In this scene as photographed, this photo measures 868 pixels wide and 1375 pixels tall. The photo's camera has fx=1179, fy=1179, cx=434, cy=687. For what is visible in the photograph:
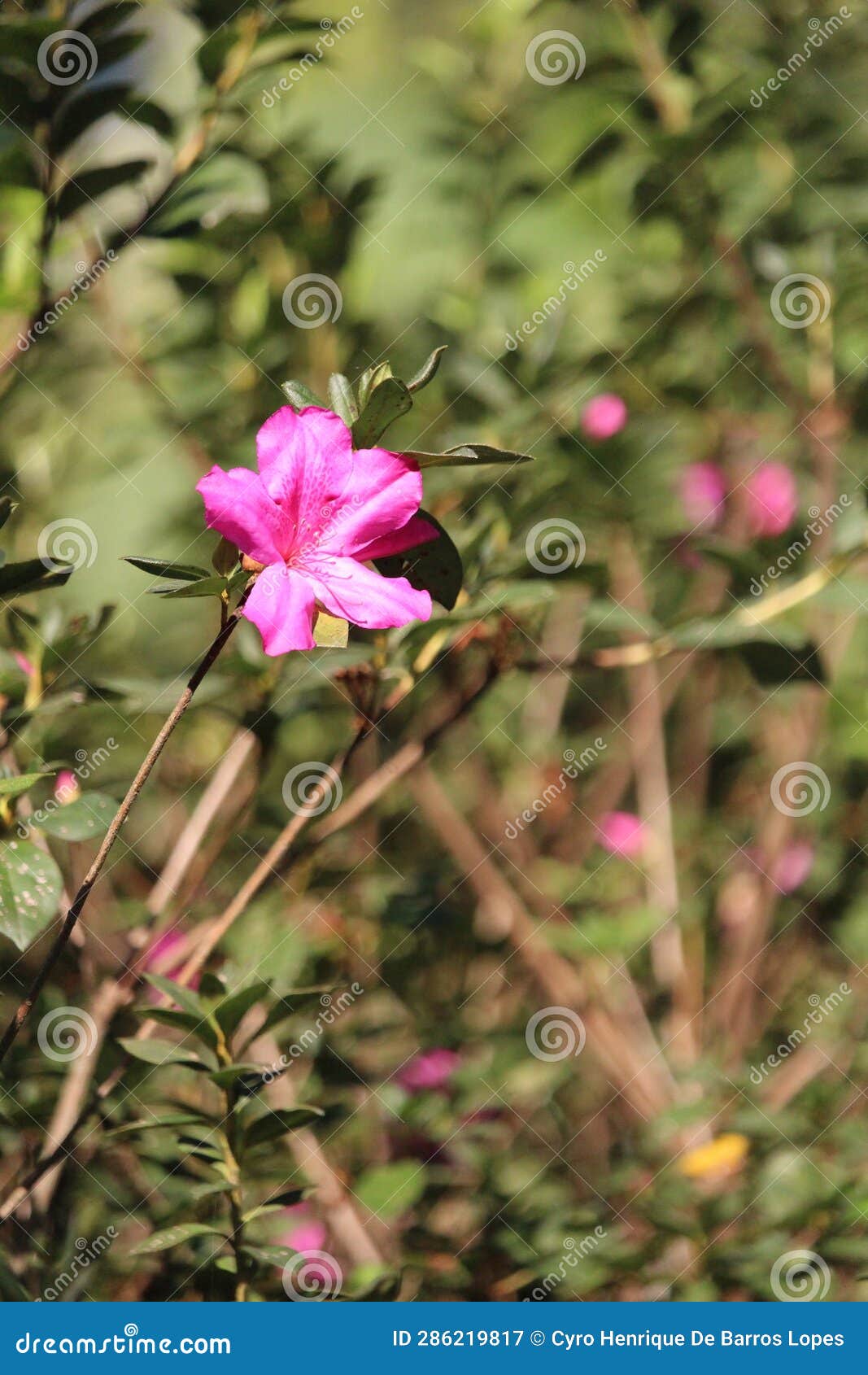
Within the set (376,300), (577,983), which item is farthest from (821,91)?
(577,983)

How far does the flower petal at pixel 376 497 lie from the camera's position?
2.32 feet

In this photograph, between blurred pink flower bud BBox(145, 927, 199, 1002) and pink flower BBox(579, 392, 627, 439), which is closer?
blurred pink flower bud BBox(145, 927, 199, 1002)

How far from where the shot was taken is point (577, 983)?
149cm

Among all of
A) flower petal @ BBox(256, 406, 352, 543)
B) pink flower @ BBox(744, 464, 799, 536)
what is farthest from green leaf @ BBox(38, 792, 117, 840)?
pink flower @ BBox(744, 464, 799, 536)

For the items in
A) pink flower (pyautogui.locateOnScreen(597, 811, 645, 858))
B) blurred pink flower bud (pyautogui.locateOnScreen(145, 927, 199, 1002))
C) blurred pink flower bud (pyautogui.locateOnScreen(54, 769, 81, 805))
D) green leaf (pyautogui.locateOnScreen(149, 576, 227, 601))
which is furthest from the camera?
pink flower (pyautogui.locateOnScreen(597, 811, 645, 858))

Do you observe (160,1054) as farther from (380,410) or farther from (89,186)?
(89,186)

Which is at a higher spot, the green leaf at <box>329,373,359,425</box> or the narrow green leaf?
the narrow green leaf

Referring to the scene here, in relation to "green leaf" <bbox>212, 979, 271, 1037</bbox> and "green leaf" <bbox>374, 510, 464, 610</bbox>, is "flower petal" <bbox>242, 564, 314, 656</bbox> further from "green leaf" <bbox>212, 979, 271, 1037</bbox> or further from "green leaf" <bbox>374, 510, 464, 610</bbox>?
"green leaf" <bbox>212, 979, 271, 1037</bbox>

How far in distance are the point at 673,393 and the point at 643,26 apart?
45 centimetres

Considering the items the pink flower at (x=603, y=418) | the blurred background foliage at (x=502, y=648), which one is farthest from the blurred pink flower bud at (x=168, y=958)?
the pink flower at (x=603, y=418)

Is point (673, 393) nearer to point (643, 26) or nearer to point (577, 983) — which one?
point (643, 26)

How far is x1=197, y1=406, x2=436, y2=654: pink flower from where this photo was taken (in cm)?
69

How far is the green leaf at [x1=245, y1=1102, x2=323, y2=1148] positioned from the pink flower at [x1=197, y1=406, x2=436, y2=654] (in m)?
0.38

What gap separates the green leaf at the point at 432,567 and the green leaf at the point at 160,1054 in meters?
0.37
